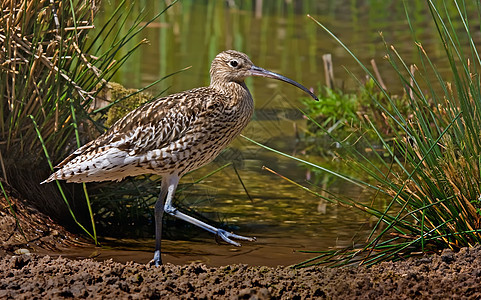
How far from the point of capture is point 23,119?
5.54 metres

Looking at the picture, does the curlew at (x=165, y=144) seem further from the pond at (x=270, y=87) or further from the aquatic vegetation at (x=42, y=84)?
the pond at (x=270, y=87)

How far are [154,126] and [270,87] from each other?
484 centimetres

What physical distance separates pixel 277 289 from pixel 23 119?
2143 millimetres

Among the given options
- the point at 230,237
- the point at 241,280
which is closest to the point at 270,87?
the point at 230,237

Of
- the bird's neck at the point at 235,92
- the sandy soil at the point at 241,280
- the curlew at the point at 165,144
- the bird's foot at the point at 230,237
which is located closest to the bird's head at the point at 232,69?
the bird's neck at the point at 235,92

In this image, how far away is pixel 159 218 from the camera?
227 inches

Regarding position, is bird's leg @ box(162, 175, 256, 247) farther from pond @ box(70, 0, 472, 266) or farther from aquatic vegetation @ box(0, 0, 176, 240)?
aquatic vegetation @ box(0, 0, 176, 240)

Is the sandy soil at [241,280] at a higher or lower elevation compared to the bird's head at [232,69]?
lower

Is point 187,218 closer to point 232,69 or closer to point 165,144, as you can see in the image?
point 165,144

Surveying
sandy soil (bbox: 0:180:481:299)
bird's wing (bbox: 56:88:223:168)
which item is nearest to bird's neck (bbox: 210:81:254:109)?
bird's wing (bbox: 56:88:223:168)

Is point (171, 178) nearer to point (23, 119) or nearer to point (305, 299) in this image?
point (23, 119)

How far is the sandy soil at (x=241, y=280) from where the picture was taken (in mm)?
4125

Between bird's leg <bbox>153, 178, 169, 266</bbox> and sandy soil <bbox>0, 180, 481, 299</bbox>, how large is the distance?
2.49 ft

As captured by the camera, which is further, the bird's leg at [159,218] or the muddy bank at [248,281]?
the bird's leg at [159,218]
